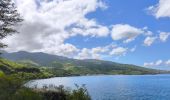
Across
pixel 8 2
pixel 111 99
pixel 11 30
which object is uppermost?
pixel 8 2

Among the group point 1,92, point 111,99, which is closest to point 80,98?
point 1,92

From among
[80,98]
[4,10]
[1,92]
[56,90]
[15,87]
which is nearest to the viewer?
[80,98]

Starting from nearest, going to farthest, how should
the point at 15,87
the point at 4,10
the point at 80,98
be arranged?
the point at 80,98
the point at 15,87
the point at 4,10

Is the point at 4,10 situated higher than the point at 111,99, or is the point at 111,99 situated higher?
the point at 4,10

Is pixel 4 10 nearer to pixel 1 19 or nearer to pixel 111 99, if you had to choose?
pixel 1 19

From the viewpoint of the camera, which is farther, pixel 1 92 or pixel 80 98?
pixel 1 92

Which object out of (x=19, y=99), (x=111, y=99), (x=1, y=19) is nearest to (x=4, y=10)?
(x=1, y=19)

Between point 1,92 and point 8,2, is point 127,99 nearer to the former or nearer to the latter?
point 8,2

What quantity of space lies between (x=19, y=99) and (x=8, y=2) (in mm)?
22497

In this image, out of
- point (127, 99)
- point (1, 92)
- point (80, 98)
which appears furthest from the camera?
point (127, 99)

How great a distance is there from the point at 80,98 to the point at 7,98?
632cm

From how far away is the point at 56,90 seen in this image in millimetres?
37094

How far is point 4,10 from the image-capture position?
145ft

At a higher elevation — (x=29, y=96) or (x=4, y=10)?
(x=4, y=10)
